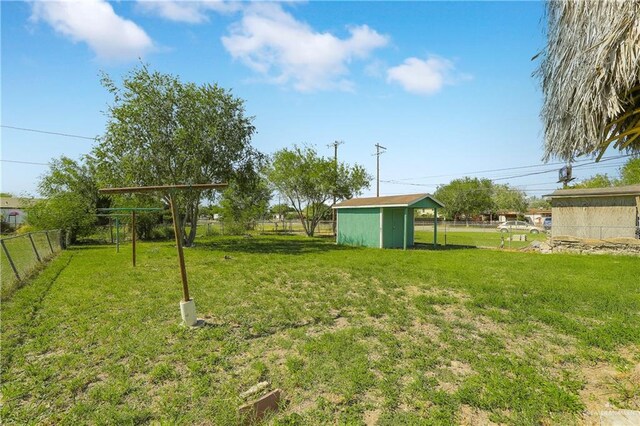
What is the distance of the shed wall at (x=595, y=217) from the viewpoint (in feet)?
41.4

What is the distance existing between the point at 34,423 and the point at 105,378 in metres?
0.67

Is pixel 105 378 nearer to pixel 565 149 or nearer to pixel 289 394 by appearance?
pixel 289 394

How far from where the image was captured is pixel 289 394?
2893 mm

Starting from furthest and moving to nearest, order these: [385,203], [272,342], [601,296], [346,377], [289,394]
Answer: [385,203] → [601,296] → [272,342] → [346,377] → [289,394]

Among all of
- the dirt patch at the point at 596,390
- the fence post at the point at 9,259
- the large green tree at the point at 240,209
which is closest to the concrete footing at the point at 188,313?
the dirt patch at the point at 596,390

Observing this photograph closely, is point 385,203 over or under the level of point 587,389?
over

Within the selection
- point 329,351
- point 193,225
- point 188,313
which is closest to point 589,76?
point 329,351

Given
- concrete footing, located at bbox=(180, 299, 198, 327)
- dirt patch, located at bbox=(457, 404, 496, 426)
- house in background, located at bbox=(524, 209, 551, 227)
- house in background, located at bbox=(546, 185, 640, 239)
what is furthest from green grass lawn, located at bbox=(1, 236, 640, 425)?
house in background, located at bbox=(524, 209, 551, 227)

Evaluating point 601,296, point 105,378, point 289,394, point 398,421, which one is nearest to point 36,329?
point 105,378

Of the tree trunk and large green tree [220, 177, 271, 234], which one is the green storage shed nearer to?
the tree trunk

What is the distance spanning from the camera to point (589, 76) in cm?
277

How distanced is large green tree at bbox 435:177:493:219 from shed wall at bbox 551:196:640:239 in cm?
3875

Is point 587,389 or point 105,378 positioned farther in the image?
point 105,378

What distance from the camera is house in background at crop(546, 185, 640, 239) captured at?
12555 millimetres
